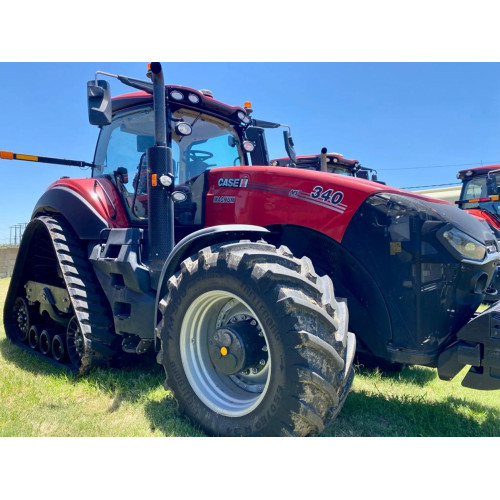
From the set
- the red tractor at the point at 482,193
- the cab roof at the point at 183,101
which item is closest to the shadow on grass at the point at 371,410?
the cab roof at the point at 183,101

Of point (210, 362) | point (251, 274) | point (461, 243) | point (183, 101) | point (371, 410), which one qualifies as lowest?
point (371, 410)

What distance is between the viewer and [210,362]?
289cm

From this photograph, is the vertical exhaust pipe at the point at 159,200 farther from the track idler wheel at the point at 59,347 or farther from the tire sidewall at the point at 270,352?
the track idler wheel at the point at 59,347

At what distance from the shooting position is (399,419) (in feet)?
9.89

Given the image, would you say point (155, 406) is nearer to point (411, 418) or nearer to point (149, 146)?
point (411, 418)

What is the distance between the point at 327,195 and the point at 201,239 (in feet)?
3.03

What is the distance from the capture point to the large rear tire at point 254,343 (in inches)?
88.4

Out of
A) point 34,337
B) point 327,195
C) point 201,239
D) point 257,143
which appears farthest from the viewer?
point 34,337

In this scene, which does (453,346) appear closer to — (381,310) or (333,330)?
(381,310)

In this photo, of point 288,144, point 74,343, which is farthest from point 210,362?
point 288,144

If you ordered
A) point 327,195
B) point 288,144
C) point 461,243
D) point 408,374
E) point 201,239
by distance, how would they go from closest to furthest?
point 461,243 → point 327,195 → point 201,239 → point 408,374 → point 288,144

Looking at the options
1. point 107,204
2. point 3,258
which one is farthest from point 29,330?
point 3,258

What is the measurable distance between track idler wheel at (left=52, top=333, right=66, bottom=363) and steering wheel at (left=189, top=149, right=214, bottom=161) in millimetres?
2234

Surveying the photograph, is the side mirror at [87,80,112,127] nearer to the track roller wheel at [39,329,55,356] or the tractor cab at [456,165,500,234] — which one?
the track roller wheel at [39,329,55,356]
